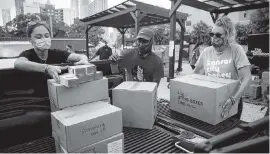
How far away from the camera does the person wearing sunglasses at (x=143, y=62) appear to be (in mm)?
2771

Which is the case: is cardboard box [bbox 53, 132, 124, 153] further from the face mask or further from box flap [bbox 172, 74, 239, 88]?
the face mask

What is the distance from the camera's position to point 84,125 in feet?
4.20

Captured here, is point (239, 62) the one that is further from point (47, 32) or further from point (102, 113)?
point (47, 32)

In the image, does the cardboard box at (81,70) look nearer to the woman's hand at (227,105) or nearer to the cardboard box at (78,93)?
the cardboard box at (78,93)

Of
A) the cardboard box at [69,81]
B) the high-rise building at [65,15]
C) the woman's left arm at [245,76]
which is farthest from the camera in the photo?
the high-rise building at [65,15]

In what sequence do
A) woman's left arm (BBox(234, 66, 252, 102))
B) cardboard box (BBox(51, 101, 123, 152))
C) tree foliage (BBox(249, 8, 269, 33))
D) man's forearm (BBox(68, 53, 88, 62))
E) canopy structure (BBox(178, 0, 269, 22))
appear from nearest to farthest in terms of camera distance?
cardboard box (BBox(51, 101, 123, 152)) < woman's left arm (BBox(234, 66, 252, 102)) < man's forearm (BBox(68, 53, 88, 62)) < canopy structure (BBox(178, 0, 269, 22)) < tree foliage (BBox(249, 8, 269, 33))

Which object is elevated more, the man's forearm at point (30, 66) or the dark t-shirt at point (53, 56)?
the dark t-shirt at point (53, 56)

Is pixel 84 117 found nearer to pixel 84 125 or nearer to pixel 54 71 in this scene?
pixel 84 125

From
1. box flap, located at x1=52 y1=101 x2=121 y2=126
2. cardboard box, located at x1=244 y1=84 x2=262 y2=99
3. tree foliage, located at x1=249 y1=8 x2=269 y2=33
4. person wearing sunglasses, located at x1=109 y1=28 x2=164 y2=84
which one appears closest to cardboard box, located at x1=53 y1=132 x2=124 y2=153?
box flap, located at x1=52 y1=101 x2=121 y2=126

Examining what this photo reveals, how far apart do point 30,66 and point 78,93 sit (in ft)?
1.82

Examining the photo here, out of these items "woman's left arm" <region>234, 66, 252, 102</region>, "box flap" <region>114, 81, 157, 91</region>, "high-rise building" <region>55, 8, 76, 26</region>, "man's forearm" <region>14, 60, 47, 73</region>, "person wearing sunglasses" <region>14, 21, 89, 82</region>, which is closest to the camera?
"man's forearm" <region>14, 60, 47, 73</region>

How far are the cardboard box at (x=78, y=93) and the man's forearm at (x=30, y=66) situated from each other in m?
0.20

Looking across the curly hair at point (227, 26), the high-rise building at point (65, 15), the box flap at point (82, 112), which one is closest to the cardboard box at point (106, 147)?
the box flap at point (82, 112)

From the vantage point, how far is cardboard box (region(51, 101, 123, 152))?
1.24m
